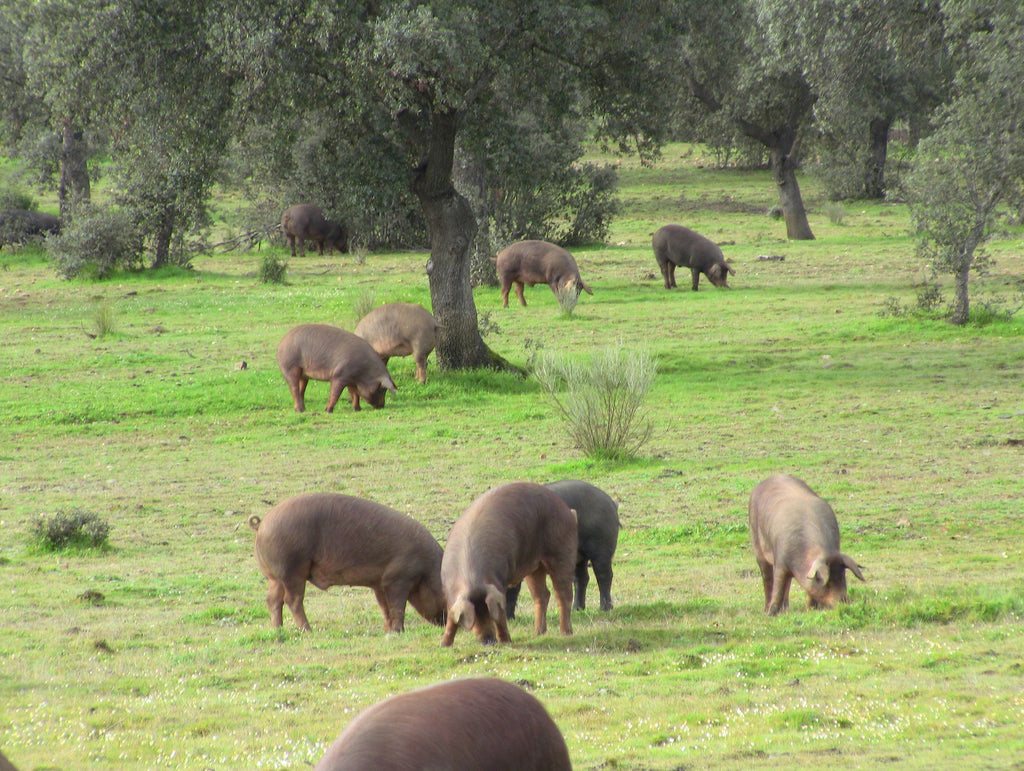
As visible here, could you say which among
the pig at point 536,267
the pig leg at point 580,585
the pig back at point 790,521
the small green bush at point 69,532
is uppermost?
the pig at point 536,267

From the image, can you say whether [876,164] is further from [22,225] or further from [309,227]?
[22,225]

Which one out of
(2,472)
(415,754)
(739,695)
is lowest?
(2,472)

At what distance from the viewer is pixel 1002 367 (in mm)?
19625

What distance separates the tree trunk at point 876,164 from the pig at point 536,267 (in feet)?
74.9

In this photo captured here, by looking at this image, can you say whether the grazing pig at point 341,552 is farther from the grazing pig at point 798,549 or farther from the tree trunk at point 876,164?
the tree trunk at point 876,164

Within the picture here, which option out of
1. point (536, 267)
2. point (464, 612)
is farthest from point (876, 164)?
point (464, 612)

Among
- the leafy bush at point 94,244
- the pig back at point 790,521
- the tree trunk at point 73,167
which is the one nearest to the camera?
the pig back at point 790,521

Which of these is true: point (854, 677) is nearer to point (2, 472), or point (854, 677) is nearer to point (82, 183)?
point (2, 472)

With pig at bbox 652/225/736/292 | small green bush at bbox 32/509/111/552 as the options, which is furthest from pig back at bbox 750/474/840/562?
pig at bbox 652/225/736/292

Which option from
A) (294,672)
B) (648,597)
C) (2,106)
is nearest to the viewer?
(294,672)

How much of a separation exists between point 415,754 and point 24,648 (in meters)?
5.75

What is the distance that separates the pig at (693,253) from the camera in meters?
29.5

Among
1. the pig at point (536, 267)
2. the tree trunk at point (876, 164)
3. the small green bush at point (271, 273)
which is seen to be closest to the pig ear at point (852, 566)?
the pig at point (536, 267)

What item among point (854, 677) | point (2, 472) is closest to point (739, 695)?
point (854, 677)
